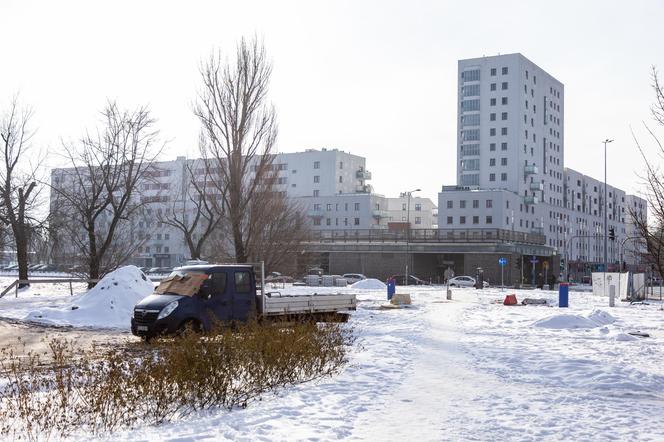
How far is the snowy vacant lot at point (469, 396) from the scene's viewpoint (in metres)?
7.39

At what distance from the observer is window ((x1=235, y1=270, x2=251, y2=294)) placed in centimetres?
1702

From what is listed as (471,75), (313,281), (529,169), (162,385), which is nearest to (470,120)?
(471,75)

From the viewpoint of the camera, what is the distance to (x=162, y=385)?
7.96m

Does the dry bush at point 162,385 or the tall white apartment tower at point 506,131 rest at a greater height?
the tall white apartment tower at point 506,131

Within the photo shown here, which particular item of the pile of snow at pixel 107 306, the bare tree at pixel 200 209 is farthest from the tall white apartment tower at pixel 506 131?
the pile of snow at pixel 107 306

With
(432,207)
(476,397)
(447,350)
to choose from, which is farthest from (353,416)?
(432,207)

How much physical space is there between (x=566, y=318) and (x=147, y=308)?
44.2ft

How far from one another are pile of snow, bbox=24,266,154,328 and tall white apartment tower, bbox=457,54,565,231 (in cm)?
8213

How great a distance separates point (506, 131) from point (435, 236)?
27454 mm

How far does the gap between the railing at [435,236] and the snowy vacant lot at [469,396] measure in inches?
2481

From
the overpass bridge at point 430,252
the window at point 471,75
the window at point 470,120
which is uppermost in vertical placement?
the window at point 471,75

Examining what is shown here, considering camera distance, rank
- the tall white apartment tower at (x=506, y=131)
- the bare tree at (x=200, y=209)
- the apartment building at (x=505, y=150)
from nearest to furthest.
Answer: the bare tree at (x=200, y=209) → the apartment building at (x=505, y=150) → the tall white apartment tower at (x=506, y=131)

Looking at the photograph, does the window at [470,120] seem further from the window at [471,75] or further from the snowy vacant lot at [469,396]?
the snowy vacant lot at [469,396]

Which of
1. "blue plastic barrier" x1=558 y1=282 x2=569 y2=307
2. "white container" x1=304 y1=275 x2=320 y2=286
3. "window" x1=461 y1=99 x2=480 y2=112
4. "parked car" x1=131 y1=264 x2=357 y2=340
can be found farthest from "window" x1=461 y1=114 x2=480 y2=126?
"parked car" x1=131 y1=264 x2=357 y2=340
